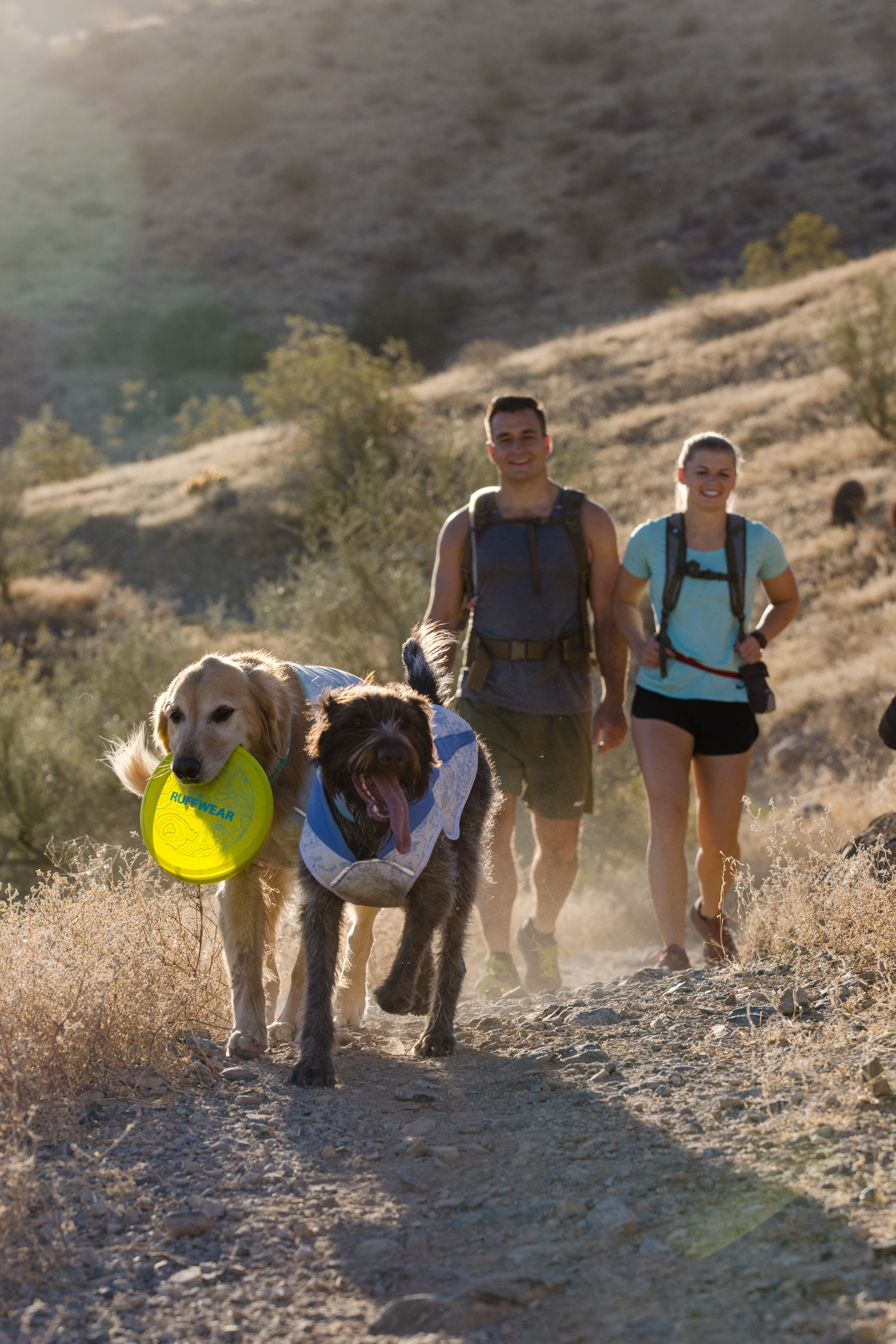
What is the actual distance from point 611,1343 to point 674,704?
12.4ft

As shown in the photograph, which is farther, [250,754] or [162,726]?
[162,726]

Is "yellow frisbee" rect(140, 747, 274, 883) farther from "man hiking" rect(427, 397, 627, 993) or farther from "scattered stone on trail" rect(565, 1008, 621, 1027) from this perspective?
"man hiking" rect(427, 397, 627, 993)

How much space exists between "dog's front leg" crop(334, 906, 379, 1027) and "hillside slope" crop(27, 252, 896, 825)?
3.68m

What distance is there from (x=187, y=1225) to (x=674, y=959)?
10.8 ft

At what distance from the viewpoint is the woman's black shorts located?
6004 mm

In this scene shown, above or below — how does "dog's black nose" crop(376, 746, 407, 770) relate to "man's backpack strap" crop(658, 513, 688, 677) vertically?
below

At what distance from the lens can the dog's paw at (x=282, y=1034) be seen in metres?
5.05

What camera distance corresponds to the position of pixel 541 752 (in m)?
6.50

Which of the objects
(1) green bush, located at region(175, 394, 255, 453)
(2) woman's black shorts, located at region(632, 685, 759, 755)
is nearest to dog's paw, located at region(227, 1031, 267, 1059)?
(2) woman's black shorts, located at region(632, 685, 759, 755)

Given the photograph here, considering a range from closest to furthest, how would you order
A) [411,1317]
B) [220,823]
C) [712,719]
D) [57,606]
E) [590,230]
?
[411,1317]
[220,823]
[712,719]
[57,606]
[590,230]

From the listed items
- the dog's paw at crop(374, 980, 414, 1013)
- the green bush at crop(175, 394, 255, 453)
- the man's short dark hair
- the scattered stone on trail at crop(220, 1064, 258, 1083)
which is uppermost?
the green bush at crop(175, 394, 255, 453)

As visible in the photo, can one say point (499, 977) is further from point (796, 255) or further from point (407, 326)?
point (407, 326)

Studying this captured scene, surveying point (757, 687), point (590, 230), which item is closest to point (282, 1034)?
point (757, 687)

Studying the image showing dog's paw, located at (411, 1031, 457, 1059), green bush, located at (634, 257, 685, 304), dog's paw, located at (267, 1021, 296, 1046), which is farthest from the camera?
green bush, located at (634, 257, 685, 304)
